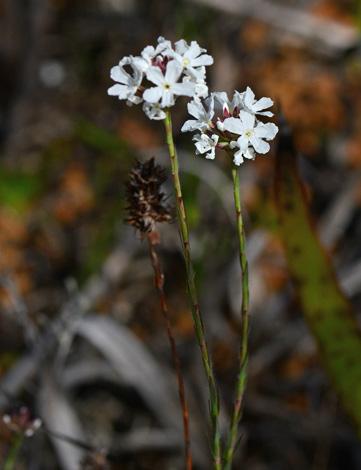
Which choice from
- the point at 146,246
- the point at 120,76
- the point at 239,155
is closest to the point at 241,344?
the point at 239,155

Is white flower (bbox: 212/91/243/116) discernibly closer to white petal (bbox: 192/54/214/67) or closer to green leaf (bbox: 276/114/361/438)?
white petal (bbox: 192/54/214/67)

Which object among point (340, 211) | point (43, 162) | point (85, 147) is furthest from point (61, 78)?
point (340, 211)

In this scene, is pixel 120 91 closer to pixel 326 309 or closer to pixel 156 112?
pixel 156 112

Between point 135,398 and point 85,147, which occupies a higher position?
point 85,147

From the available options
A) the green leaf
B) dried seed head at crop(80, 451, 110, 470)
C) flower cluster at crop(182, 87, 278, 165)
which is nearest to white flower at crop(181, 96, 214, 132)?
flower cluster at crop(182, 87, 278, 165)

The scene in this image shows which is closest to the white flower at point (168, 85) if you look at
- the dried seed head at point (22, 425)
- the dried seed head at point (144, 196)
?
the dried seed head at point (144, 196)

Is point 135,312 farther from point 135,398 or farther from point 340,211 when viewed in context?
point 340,211

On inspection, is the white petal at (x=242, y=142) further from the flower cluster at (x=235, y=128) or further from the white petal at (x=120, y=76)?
the white petal at (x=120, y=76)
